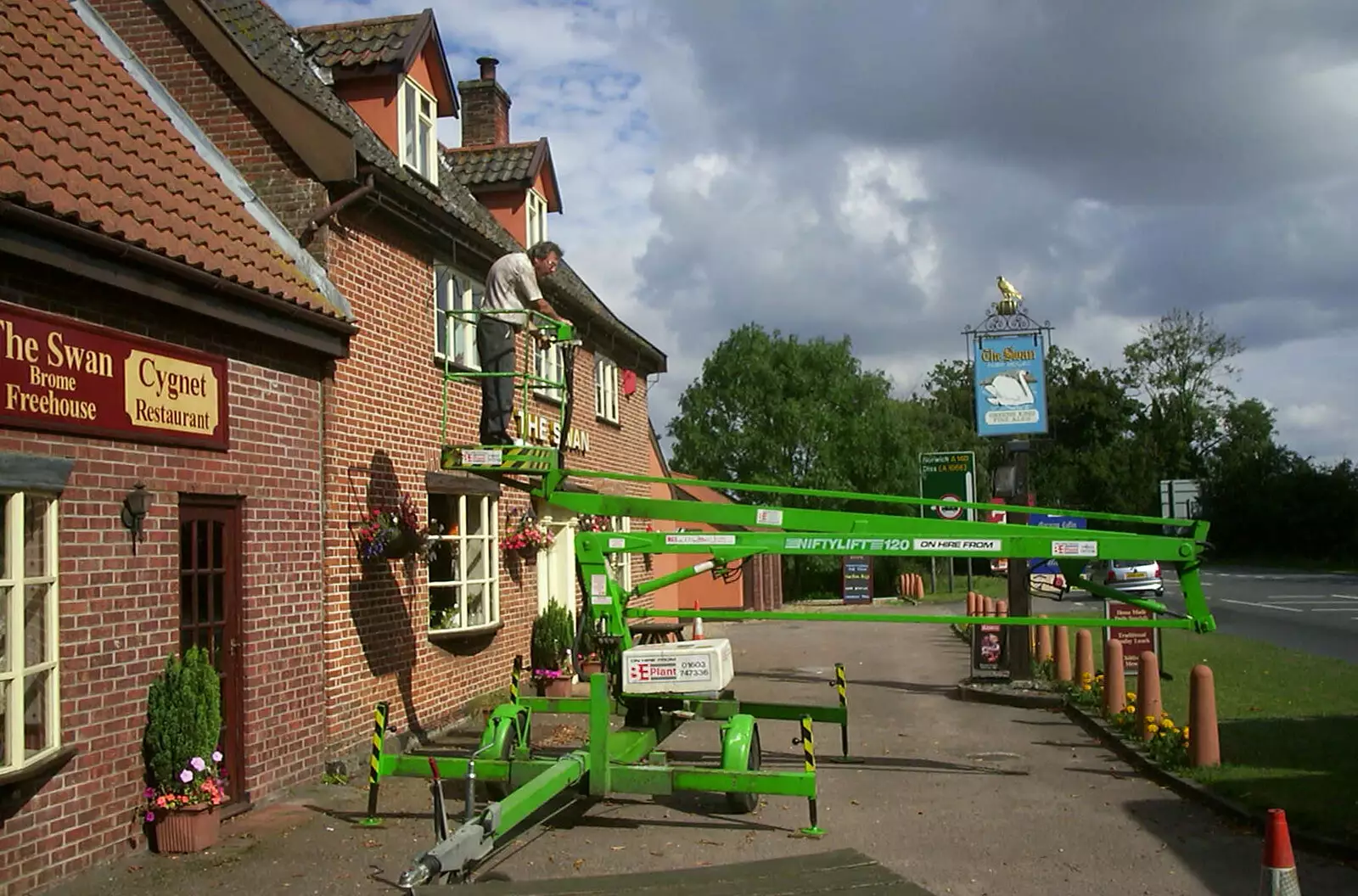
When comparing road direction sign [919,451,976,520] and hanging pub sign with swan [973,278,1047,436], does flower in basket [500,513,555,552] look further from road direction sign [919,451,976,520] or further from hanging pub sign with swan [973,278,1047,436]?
road direction sign [919,451,976,520]

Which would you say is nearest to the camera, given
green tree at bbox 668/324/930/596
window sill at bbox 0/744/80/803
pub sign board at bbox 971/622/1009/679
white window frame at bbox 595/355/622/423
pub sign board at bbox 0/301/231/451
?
window sill at bbox 0/744/80/803

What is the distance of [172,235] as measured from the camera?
376 inches

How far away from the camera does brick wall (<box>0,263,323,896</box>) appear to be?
26.2 ft

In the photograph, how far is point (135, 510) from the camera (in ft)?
28.5

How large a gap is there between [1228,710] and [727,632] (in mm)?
18745

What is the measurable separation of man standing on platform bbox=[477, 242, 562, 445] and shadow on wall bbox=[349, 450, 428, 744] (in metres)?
1.35

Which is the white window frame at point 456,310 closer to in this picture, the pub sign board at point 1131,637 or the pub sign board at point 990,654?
the pub sign board at point 990,654

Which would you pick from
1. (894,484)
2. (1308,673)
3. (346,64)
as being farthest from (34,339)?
(894,484)

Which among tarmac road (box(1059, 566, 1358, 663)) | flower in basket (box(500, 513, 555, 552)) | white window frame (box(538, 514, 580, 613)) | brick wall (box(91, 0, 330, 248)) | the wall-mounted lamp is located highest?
brick wall (box(91, 0, 330, 248))

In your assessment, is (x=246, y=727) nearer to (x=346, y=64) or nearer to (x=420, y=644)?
(x=420, y=644)

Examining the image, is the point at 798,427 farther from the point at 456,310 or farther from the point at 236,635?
the point at 236,635

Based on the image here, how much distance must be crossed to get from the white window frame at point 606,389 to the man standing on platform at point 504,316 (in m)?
10.1

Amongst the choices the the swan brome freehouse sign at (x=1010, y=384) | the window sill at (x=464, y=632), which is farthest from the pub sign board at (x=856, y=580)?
the window sill at (x=464, y=632)

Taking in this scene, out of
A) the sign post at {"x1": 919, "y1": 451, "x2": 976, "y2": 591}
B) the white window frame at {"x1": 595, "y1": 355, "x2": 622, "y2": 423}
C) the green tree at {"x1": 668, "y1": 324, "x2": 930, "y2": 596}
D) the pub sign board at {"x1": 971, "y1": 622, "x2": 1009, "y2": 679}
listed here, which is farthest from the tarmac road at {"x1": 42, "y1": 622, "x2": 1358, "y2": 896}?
the green tree at {"x1": 668, "y1": 324, "x2": 930, "y2": 596}
